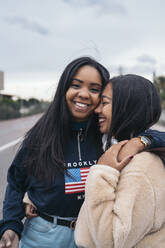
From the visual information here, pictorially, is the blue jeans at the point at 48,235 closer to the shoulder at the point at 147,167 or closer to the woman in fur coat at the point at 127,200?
the woman in fur coat at the point at 127,200

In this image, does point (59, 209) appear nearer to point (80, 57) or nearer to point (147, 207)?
point (147, 207)

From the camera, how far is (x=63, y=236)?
1546mm

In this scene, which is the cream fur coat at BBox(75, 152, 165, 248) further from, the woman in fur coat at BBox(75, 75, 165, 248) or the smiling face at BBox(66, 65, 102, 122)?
the smiling face at BBox(66, 65, 102, 122)

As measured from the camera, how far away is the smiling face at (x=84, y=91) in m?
1.62

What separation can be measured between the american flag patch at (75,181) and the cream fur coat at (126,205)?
0.38 meters

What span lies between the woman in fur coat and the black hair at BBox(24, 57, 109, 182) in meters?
0.43

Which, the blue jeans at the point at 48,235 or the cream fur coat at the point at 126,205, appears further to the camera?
the blue jeans at the point at 48,235

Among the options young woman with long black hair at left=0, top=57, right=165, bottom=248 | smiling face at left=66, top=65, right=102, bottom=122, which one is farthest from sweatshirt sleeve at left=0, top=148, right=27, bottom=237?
smiling face at left=66, top=65, right=102, bottom=122

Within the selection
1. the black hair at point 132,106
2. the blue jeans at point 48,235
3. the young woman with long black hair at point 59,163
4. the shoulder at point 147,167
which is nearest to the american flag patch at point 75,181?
the young woman with long black hair at point 59,163

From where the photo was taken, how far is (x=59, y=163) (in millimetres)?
1560

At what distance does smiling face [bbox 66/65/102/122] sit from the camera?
162 centimetres

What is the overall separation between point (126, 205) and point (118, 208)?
0.13ft

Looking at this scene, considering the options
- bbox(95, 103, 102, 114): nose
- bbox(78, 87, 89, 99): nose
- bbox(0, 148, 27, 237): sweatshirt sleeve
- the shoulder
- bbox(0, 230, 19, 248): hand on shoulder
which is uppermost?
bbox(78, 87, 89, 99): nose

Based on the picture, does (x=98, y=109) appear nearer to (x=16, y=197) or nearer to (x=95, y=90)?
(x=95, y=90)
